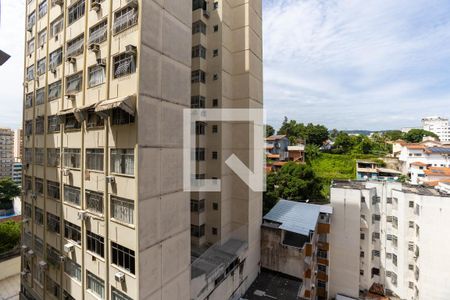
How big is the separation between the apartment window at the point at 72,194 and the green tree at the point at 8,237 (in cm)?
1727

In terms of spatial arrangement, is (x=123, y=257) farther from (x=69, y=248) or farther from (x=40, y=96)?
(x=40, y=96)

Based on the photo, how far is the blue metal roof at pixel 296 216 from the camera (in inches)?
723

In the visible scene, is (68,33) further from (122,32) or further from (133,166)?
(133,166)

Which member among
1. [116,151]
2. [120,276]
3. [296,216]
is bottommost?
[296,216]

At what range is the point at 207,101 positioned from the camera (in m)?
16.8

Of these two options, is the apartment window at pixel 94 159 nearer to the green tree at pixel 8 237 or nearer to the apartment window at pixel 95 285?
the apartment window at pixel 95 285

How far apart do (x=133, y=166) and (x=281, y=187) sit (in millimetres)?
26734

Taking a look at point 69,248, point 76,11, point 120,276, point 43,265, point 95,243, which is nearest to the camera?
point 120,276

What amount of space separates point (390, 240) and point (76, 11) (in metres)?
34.0

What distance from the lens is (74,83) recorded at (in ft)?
38.0

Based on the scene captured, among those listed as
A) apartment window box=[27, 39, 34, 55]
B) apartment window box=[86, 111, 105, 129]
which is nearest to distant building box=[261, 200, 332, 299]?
apartment window box=[86, 111, 105, 129]

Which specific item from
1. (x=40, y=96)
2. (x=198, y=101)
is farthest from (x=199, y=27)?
(x=40, y=96)

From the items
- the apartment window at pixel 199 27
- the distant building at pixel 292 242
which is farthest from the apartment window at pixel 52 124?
the distant building at pixel 292 242

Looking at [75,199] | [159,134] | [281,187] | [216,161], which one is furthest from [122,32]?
[281,187]
